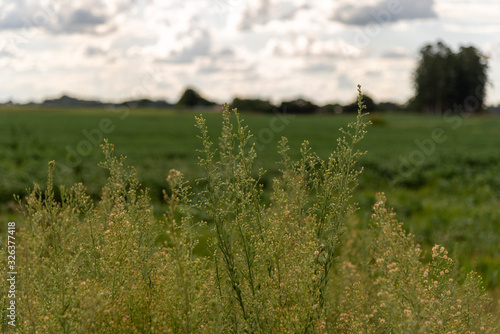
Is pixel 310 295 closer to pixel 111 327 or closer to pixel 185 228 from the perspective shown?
pixel 185 228

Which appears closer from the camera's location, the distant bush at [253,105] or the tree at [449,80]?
the distant bush at [253,105]

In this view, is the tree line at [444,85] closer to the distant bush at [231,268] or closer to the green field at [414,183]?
the green field at [414,183]

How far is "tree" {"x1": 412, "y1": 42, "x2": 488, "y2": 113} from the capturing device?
87562 mm

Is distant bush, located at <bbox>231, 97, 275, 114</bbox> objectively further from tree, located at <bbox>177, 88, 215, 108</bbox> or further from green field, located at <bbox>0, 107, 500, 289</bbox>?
green field, located at <bbox>0, 107, 500, 289</bbox>

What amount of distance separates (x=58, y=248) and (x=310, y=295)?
4.43 feet

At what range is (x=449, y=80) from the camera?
91.8m

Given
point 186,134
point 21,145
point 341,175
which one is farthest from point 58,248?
point 186,134

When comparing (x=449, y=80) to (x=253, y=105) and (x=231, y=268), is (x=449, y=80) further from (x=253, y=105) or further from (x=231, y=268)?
(x=231, y=268)

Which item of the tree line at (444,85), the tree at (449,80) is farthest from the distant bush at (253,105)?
the tree at (449,80)

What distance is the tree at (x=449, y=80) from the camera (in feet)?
287

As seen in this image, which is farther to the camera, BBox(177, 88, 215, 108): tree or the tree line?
BBox(177, 88, 215, 108): tree

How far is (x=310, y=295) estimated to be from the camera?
2.14 m

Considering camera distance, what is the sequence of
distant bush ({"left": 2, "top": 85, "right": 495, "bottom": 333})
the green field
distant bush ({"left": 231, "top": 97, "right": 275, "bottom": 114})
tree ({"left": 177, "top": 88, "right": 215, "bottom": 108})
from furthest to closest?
tree ({"left": 177, "top": 88, "right": 215, "bottom": 108})
distant bush ({"left": 231, "top": 97, "right": 275, "bottom": 114})
the green field
distant bush ({"left": 2, "top": 85, "right": 495, "bottom": 333})

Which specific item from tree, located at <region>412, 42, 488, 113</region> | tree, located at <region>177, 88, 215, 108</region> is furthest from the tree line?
tree, located at <region>177, 88, 215, 108</region>
